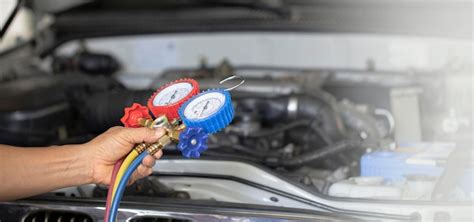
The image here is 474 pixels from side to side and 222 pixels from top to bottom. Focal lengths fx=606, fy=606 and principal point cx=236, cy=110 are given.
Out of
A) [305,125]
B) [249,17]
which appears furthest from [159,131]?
[249,17]

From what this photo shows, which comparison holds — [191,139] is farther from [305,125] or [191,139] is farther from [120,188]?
[305,125]

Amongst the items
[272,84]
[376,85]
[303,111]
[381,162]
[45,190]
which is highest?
[376,85]

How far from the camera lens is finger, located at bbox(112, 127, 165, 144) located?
2.75 ft

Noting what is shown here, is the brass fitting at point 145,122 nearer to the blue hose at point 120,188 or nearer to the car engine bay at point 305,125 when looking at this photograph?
the blue hose at point 120,188

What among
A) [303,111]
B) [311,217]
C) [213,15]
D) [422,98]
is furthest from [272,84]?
[311,217]

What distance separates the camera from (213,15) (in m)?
2.10

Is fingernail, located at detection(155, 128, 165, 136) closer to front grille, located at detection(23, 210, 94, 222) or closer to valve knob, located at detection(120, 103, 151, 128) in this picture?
valve knob, located at detection(120, 103, 151, 128)

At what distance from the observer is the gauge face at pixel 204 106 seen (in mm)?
818

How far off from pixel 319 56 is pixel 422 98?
497 mm

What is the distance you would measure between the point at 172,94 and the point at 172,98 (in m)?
0.02

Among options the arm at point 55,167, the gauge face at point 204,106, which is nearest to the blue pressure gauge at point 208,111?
the gauge face at point 204,106

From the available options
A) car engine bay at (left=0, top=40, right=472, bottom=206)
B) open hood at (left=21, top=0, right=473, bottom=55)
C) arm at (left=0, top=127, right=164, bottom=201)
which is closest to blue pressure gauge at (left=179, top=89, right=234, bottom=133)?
arm at (left=0, top=127, right=164, bottom=201)

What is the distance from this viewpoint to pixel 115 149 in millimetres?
876

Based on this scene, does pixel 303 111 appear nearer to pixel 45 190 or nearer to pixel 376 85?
pixel 376 85
